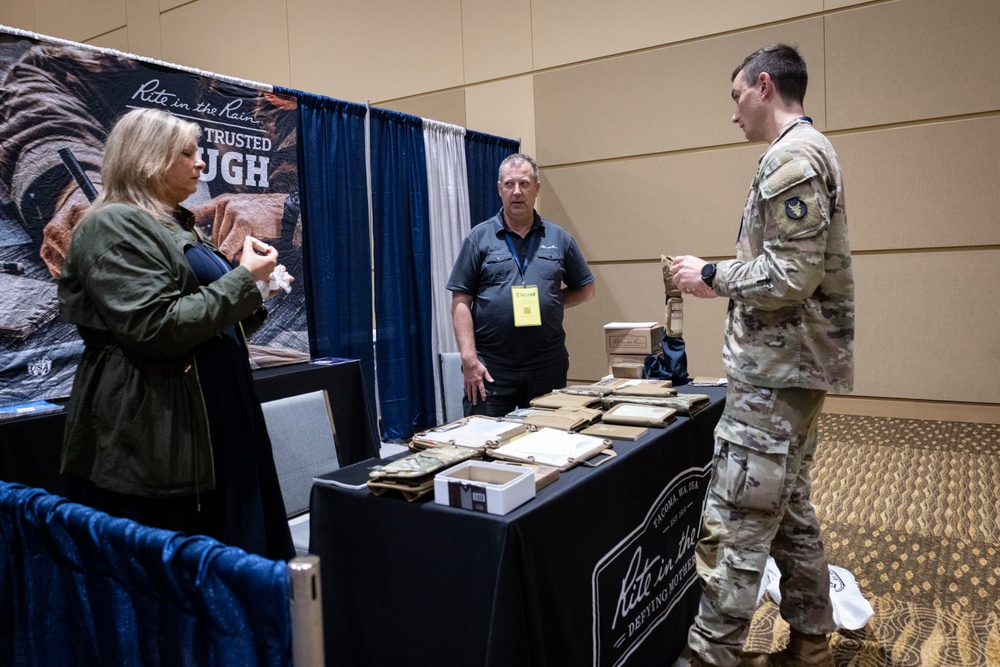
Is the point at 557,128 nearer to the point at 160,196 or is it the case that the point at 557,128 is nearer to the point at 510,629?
the point at 160,196

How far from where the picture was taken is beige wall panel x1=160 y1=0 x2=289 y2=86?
21.9 ft

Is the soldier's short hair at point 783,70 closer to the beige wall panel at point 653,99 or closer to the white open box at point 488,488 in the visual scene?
the white open box at point 488,488

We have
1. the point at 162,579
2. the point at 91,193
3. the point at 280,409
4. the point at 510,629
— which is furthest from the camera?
the point at 91,193

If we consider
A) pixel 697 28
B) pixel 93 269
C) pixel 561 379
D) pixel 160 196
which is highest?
pixel 697 28

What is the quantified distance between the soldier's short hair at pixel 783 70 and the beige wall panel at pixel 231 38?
19.3ft

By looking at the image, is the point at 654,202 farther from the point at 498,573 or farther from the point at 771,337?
the point at 498,573

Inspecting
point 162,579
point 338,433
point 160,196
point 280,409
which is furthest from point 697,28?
point 162,579

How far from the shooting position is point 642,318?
5.30 m

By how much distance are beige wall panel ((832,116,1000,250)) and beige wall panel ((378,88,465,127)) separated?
113 inches

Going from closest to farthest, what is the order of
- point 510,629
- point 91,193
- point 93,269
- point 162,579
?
point 162,579
point 510,629
point 93,269
point 91,193

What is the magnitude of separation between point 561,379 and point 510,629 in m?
1.75

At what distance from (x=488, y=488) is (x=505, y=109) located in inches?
192

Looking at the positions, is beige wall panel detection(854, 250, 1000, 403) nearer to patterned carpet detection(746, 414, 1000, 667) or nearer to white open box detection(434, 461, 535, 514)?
patterned carpet detection(746, 414, 1000, 667)

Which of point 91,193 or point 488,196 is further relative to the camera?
point 488,196
